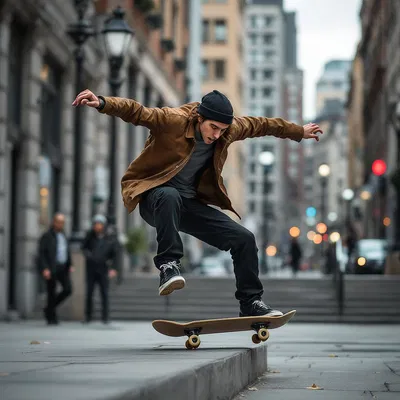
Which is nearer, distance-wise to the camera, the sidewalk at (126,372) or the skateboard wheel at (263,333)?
the sidewalk at (126,372)

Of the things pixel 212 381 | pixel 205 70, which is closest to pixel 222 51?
pixel 205 70

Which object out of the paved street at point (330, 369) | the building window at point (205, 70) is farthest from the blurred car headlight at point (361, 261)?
the building window at point (205, 70)

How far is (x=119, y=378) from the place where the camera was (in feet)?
17.1

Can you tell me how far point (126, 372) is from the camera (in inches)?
218

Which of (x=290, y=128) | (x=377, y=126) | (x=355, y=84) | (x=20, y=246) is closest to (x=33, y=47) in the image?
(x=20, y=246)

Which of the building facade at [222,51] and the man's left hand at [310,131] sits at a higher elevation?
the building facade at [222,51]

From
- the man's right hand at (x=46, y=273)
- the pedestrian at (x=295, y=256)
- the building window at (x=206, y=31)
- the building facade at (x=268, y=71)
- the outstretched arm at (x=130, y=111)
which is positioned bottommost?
the man's right hand at (x=46, y=273)

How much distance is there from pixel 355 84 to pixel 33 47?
9042 cm

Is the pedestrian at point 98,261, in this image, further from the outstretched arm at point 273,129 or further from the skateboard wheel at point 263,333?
the skateboard wheel at point 263,333

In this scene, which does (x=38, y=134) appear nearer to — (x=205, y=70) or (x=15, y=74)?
(x=15, y=74)

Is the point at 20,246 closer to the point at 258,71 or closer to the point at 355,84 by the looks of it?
the point at 355,84

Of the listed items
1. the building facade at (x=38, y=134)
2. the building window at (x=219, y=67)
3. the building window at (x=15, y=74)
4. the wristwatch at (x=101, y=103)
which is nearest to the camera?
the wristwatch at (x=101, y=103)

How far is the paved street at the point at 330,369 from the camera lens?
735cm

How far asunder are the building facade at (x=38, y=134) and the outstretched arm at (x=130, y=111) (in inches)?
505
